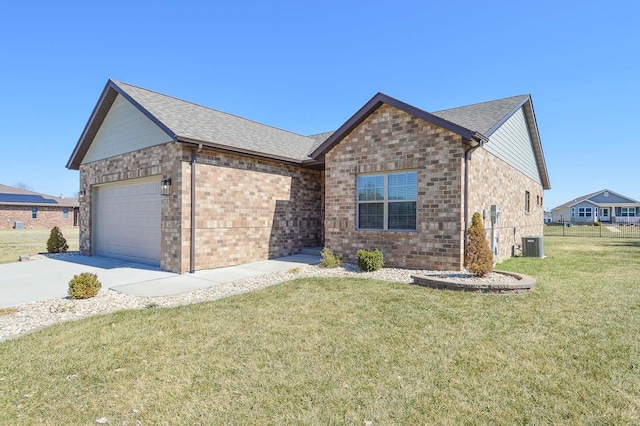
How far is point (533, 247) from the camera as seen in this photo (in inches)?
484

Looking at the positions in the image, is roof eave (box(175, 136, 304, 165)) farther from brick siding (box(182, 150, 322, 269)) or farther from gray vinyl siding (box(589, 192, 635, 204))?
gray vinyl siding (box(589, 192, 635, 204))

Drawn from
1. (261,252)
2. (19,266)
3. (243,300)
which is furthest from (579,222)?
(19,266)

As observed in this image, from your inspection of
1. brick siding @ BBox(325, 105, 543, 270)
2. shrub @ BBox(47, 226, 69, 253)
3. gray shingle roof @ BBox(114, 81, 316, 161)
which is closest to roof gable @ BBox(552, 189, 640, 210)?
brick siding @ BBox(325, 105, 543, 270)

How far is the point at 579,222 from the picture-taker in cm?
4719

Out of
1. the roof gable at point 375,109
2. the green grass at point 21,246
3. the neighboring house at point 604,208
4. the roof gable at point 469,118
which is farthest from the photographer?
the neighboring house at point 604,208

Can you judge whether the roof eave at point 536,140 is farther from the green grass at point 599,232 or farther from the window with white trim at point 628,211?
the window with white trim at point 628,211

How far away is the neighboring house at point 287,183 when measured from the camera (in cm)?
895

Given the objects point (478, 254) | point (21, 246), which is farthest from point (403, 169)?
point (21, 246)

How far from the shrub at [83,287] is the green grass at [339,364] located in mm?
1484

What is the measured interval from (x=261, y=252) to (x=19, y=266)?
793 centimetres

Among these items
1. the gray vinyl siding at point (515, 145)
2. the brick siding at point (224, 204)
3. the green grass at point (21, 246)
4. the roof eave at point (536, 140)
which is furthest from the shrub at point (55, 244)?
the roof eave at point (536, 140)

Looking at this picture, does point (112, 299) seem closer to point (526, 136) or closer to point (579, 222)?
point (526, 136)

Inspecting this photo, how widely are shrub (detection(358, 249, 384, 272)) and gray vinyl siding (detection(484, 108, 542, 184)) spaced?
4.84m

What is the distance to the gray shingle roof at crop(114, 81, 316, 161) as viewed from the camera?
9898 millimetres
